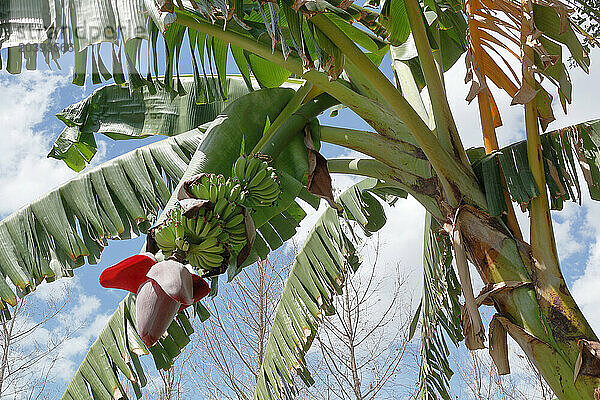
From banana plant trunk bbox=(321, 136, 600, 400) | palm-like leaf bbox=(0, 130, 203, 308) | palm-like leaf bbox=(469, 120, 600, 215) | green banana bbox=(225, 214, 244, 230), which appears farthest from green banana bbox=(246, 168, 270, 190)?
palm-like leaf bbox=(469, 120, 600, 215)

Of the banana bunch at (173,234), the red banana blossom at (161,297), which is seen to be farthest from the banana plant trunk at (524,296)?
the red banana blossom at (161,297)

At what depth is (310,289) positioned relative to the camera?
9.53 ft

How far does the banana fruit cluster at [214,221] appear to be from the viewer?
1347 mm

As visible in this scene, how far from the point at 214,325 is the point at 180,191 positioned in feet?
21.5

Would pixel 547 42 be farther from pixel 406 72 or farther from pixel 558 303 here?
pixel 558 303

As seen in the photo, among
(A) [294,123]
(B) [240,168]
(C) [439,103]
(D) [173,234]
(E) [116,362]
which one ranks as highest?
(C) [439,103]

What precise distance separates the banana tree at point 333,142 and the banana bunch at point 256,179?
0.17 m

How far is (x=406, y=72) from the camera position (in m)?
2.63

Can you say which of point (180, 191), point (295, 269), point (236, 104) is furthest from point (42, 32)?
point (295, 269)

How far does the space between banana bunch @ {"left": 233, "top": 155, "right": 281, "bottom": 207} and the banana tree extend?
0.56 ft

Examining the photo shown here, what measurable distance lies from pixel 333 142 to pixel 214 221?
84cm

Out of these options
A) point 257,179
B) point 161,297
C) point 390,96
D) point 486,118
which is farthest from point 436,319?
point 161,297

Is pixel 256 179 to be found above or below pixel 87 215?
below

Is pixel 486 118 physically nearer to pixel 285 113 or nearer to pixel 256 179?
pixel 285 113
